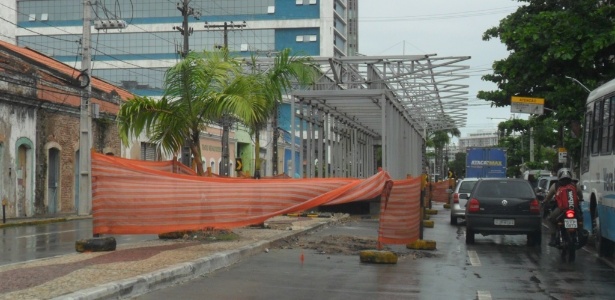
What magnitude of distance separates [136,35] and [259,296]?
68.6 metres

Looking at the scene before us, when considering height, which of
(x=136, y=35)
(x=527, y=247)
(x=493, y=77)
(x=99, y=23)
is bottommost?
(x=527, y=247)

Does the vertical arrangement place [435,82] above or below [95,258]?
above

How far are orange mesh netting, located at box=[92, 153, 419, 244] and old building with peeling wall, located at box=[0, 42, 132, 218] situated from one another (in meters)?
18.1

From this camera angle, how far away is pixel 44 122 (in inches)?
1389

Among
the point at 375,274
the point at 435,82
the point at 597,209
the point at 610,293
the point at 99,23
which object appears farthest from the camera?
the point at 99,23

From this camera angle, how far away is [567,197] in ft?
49.3

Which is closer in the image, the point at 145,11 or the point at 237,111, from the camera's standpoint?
the point at 237,111

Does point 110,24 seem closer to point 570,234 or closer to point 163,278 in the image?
point 570,234

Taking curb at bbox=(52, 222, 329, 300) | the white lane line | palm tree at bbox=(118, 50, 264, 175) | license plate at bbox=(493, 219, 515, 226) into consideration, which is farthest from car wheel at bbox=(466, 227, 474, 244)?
the white lane line

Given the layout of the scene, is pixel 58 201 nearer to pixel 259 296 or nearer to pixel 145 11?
pixel 259 296

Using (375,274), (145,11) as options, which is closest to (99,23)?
(375,274)

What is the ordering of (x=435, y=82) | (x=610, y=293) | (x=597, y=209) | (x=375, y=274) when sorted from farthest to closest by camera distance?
1. (x=435, y=82)
2. (x=597, y=209)
3. (x=375, y=274)
4. (x=610, y=293)

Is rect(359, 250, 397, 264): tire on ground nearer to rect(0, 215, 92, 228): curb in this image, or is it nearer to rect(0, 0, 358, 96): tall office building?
rect(0, 215, 92, 228): curb

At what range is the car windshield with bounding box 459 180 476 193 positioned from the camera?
27.4 meters
